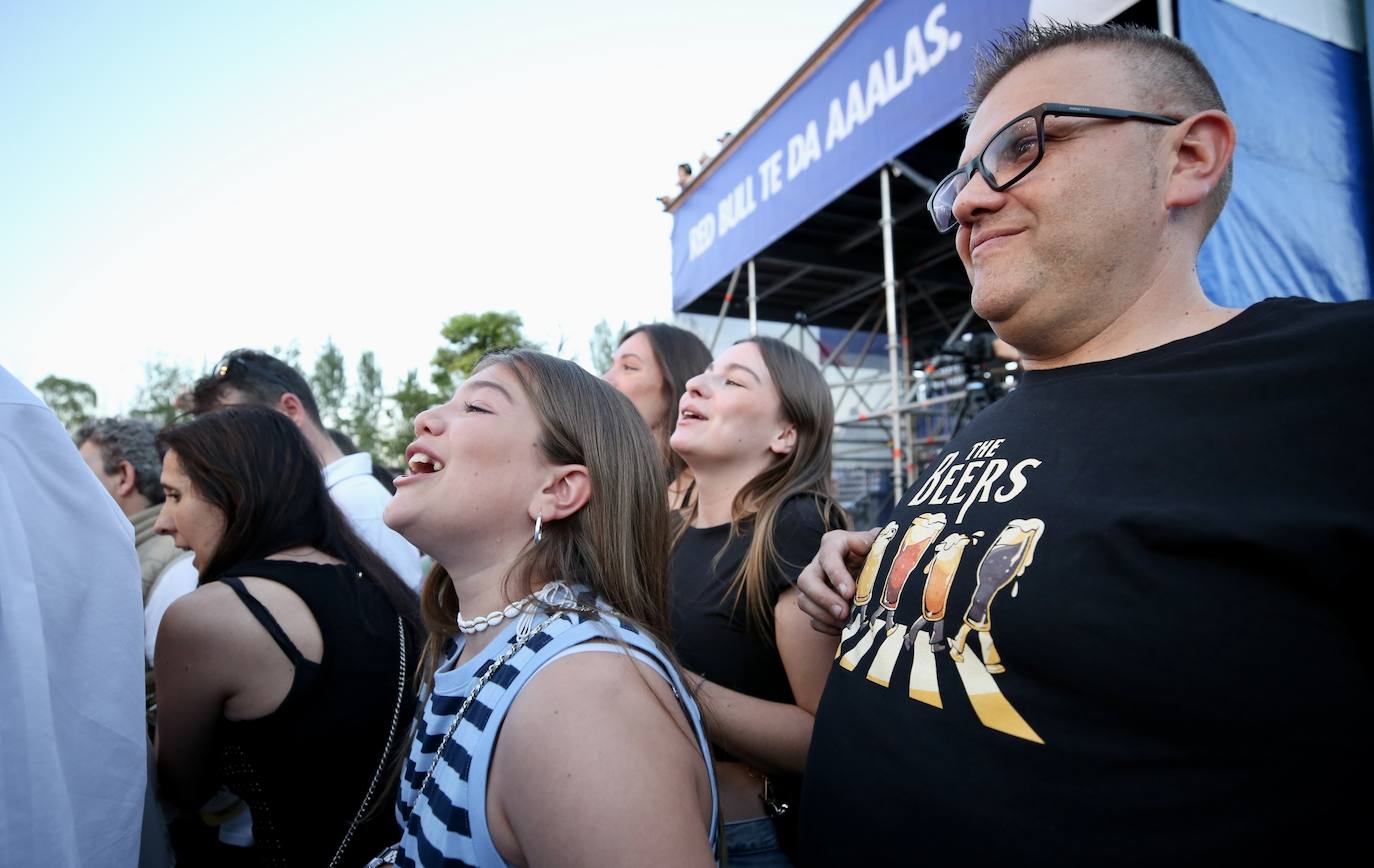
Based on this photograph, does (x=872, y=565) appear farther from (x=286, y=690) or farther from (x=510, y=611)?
(x=286, y=690)

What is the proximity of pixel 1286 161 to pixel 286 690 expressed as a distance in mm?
4680

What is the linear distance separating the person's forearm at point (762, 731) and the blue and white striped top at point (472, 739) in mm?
408

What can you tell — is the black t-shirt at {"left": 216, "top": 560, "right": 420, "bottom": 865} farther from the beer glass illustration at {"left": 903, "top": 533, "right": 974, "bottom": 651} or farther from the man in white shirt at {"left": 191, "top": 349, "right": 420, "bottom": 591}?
the beer glass illustration at {"left": 903, "top": 533, "right": 974, "bottom": 651}

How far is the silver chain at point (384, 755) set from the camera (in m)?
1.80

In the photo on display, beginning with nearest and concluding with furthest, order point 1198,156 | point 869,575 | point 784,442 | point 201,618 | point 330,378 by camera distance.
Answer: point 1198,156, point 869,575, point 201,618, point 784,442, point 330,378

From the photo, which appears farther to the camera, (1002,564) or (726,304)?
(726,304)

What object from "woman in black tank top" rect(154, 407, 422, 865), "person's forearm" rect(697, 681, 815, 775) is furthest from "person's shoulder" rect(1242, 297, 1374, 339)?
"woman in black tank top" rect(154, 407, 422, 865)

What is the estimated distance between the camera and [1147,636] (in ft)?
2.83

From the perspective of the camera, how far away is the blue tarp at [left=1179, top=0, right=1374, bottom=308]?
3.20 metres

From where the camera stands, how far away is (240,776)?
182 centimetres

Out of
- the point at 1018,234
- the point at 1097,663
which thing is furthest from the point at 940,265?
the point at 1097,663

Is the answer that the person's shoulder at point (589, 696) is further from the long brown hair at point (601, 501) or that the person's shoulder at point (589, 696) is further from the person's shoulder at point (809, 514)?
the person's shoulder at point (809, 514)

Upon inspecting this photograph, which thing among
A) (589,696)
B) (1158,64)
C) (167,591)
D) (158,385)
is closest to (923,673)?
(589,696)

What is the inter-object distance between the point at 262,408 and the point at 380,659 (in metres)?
1.01
